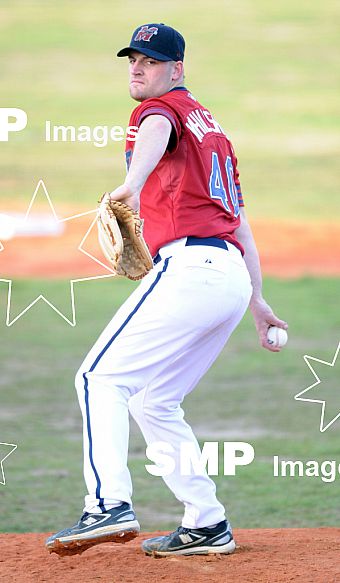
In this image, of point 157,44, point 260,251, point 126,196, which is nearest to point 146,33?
point 157,44

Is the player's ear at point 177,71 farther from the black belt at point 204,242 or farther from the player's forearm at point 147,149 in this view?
the black belt at point 204,242

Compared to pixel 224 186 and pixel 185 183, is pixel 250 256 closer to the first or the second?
pixel 224 186

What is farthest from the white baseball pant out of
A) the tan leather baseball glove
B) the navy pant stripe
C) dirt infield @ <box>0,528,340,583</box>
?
dirt infield @ <box>0,528,340,583</box>

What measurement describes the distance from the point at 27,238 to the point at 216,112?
448 cm

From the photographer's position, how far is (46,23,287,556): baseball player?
3.02 metres

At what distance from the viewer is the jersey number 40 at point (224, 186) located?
329 cm

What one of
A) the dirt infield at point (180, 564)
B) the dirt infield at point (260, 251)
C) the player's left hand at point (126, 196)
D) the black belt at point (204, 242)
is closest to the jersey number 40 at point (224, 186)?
the black belt at point (204, 242)

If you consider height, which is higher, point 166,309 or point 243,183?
point 166,309

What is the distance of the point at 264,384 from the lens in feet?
24.8

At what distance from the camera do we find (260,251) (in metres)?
A: 12.9

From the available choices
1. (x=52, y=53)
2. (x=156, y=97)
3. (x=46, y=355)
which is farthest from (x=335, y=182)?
(x=156, y=97)

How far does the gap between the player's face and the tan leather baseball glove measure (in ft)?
1.47

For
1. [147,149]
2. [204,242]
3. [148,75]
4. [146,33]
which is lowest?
[204,242]

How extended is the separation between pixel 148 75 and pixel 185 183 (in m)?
0.36
